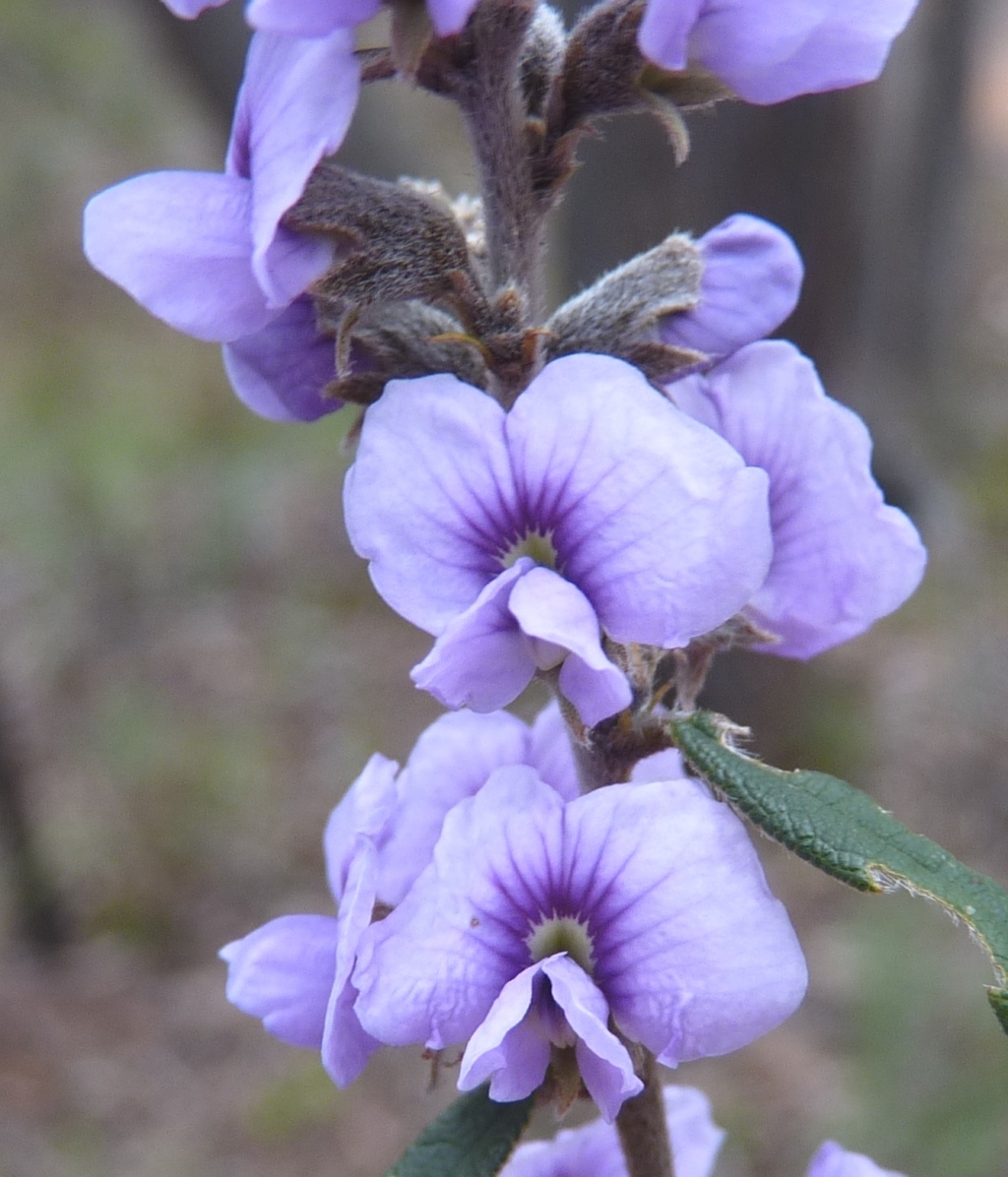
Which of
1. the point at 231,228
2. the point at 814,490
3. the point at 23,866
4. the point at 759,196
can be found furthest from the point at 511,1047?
the point at 23,866

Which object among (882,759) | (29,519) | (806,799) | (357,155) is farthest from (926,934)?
(29,519)

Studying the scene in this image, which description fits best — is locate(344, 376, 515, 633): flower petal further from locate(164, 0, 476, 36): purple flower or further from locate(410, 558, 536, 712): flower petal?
locate(164, 0, 476, 36): purple flower

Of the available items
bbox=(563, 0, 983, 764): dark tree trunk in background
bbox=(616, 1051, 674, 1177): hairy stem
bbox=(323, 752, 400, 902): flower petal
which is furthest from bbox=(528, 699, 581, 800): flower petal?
bbox=(563, 0, 983, 764): dark tree trunk in background

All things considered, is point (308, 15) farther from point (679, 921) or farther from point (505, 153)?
point (679, 921)

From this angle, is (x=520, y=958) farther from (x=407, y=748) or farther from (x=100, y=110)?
(x=100, y=110)

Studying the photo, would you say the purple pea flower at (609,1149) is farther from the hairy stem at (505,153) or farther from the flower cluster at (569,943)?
the hairy stem at (505,153)

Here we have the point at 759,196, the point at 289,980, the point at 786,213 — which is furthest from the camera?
the point at 786,213
